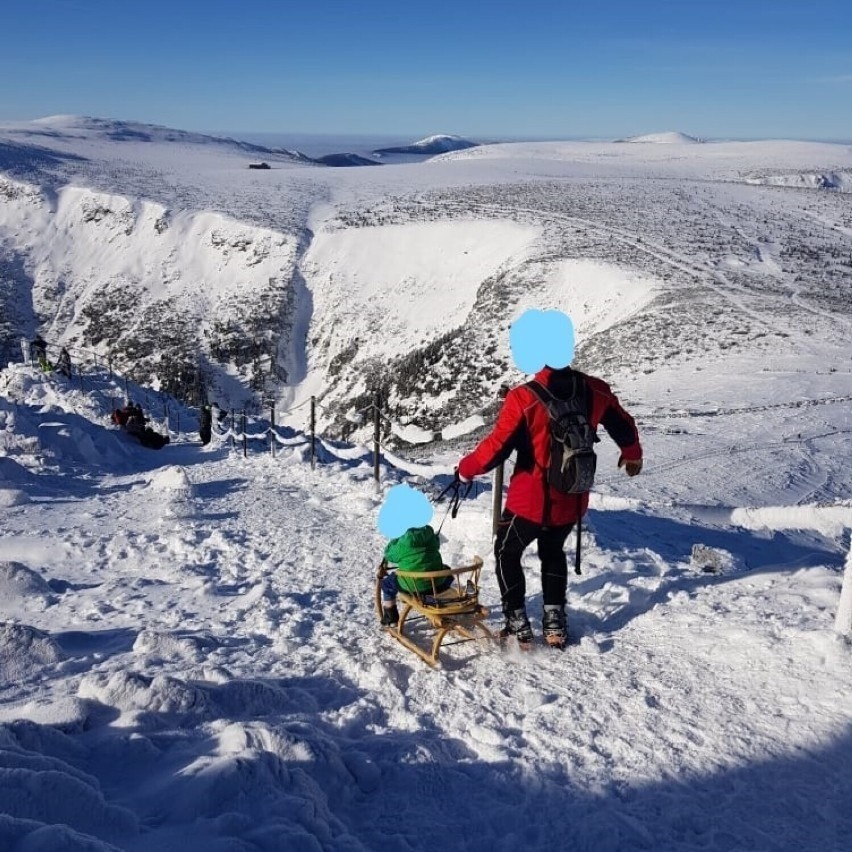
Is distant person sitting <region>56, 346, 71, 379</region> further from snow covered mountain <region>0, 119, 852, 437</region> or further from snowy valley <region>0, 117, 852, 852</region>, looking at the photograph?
snow covered mountain <region>0, 119, 852, 437</region>

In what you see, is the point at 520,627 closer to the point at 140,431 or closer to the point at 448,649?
the point at 448,649

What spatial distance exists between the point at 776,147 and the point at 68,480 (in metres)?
126

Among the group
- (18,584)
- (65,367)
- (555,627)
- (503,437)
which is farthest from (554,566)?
(65,367)

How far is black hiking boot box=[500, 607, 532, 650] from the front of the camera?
5.27 metres

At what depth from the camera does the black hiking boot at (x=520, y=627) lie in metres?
5.27

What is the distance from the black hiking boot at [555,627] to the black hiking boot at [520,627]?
5.3 inches

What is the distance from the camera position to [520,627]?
529 cm

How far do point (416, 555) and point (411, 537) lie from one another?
0.14 meters

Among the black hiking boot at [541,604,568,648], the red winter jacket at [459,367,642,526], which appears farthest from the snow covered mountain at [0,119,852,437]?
the black hiking boot at [541,604,568,648]

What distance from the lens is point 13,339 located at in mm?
45906

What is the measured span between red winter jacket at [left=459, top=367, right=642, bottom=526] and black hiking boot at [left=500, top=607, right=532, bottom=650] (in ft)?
2.56

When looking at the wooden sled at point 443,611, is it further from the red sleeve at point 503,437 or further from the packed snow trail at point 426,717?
the red sleeve at point 503,437

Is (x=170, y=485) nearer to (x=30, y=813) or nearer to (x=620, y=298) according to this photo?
(x=30, y=813)

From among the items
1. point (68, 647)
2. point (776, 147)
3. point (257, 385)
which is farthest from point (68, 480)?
point (776, 147)
